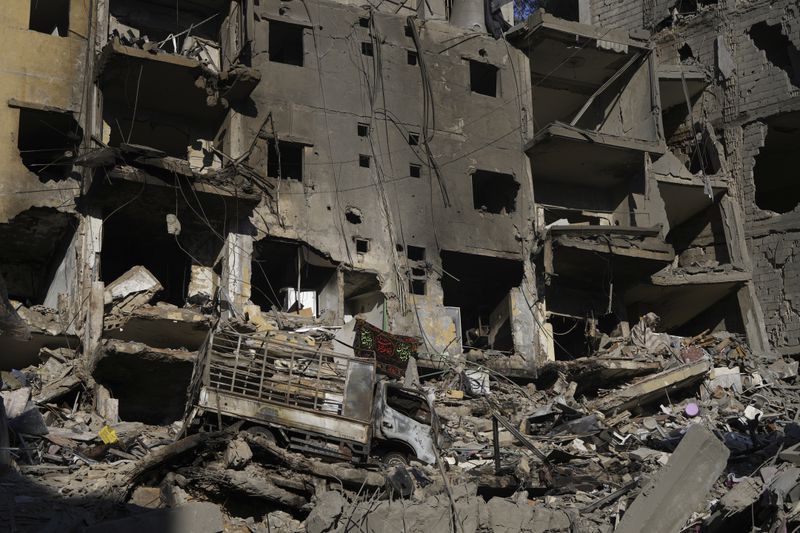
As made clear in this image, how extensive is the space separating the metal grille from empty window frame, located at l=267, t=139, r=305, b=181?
9.57 metres

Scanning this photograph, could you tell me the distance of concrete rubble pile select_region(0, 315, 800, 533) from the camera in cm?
1534

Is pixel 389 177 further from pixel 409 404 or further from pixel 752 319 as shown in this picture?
pixel 752 319

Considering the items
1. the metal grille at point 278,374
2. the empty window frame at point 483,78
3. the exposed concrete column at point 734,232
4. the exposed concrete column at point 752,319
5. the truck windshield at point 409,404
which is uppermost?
the empty window frame at point 483,78

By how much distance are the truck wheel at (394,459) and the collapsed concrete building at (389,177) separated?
670 centimetres

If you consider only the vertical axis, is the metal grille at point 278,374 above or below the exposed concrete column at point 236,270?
below

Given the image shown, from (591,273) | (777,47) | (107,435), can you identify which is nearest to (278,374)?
(107,435)

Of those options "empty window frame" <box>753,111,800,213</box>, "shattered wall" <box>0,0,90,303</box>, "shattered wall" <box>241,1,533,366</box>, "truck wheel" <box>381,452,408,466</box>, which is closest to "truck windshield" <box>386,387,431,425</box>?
"truck wheel" <box>381,452,408,466</box>

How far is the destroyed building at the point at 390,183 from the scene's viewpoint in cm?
2569

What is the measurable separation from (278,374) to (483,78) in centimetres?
1612

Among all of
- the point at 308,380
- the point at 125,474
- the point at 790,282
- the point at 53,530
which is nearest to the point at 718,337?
the point at 790,282

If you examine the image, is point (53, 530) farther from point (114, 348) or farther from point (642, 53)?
point (642, 53)

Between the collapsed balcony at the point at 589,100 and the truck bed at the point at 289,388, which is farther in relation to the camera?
the collapsed balcony at the point at 589,100

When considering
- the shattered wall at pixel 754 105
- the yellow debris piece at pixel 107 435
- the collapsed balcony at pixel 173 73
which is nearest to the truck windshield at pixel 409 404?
the yellow debris piece at pixel 107 435

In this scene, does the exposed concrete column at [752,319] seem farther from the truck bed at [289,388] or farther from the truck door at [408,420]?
the truck bed at [289,388]
